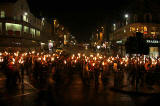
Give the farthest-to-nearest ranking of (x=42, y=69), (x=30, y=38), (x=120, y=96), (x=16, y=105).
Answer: (x=30, y=38)
(x=42, y=69)
(x=120, y=96)
(x=16, y=105)

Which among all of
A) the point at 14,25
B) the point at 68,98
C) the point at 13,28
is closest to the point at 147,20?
the point at 14,25

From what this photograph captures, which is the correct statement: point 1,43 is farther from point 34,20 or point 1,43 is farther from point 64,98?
point 64,98

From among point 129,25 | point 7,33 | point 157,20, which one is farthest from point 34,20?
point 157,20

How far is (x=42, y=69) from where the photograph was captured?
50.7 ft

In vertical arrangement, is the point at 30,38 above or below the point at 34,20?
below

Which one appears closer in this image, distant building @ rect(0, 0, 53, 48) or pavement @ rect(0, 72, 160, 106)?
pavement @ rect(0, 72, 160, 106)

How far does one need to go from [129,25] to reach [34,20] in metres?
24.9

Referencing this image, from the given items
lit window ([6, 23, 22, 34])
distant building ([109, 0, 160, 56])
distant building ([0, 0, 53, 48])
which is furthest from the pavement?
lit window ([6, 23, 22, 34])

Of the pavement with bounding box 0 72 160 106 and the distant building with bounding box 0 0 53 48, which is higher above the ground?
the distant building with bounding box 0 0 53 48

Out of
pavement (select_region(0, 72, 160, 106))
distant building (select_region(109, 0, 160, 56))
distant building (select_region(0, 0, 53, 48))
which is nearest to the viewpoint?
pavement (select_region(0, 72, 160, 106))

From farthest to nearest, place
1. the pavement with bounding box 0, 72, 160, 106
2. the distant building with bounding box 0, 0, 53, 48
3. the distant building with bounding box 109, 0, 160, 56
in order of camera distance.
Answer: the distant building with bounding box 0, 0, 53, 48 → the distant building with bounding box 109, 0, 160, 56 → the pavement with bounding box 0, 72, 160, 106

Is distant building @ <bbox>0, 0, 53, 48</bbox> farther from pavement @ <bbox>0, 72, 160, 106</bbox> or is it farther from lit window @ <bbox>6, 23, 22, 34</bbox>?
pavement @ <bbox>0, 72, 160, 106</bbox>

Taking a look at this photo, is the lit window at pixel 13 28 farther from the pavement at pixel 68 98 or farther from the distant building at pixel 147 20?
the pavement at pixel 68 98

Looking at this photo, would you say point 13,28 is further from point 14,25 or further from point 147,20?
point 147,20
